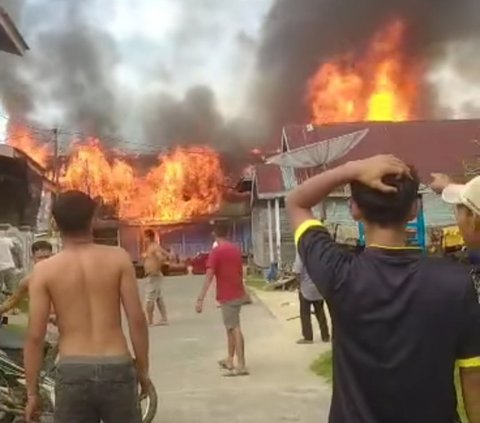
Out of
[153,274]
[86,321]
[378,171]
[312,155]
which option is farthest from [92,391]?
[153,274]

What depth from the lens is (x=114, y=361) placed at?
3.93 m

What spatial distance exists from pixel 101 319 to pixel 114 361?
0.19 m

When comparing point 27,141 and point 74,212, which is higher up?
point 27,141

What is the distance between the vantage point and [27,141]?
45062 mm

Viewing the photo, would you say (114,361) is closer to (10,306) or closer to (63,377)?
(63,377)

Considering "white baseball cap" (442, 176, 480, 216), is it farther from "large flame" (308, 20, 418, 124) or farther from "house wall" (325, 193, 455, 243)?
"large flame" (308, 20, 418, 124)

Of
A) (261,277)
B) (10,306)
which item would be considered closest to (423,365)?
(10,306)

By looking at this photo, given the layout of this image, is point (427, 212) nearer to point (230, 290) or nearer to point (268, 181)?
point (268, 181)

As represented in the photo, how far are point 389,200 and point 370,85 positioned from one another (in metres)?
39.8

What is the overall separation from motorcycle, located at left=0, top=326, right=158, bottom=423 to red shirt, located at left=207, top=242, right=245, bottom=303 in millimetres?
2724

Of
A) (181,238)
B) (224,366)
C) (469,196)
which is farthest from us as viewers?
(181,238)

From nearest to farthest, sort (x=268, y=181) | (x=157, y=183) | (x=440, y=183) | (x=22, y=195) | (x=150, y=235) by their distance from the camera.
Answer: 1. (x=440, y=183)
2. (x=150, y=235)
3. (x=22, y=195)
4. (x=268, y=181)
5. (x=157, y=183)

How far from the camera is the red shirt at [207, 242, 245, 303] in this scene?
9.12 m

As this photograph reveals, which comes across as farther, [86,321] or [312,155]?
[312,155]
